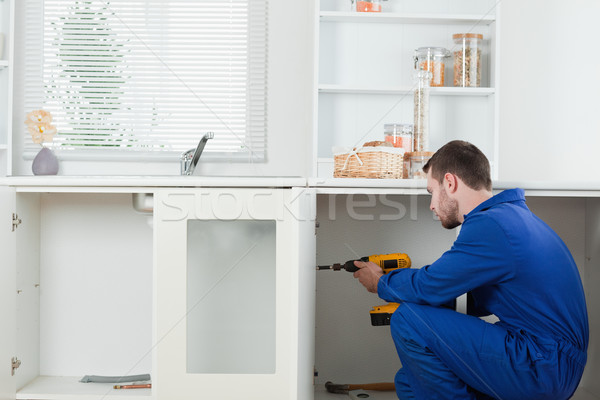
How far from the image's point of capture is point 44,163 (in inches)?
93.7

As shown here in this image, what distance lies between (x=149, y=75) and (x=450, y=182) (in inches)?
56.7

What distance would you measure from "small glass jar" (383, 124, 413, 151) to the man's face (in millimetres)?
463

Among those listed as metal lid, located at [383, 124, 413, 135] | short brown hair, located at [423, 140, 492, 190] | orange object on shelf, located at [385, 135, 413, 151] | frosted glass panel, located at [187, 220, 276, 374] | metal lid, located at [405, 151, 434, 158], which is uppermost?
metal lid, located at [383, 124, 413, 135]

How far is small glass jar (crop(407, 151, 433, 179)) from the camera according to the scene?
6.91 ft

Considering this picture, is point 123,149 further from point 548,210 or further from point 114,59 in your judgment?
point 548,210

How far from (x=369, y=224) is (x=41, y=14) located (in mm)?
1663

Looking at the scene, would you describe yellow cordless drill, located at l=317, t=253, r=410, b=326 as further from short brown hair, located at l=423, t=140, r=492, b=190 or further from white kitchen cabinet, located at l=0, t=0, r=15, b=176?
white kitchen cabinet, located at l=0, t=0, r=15, b=176

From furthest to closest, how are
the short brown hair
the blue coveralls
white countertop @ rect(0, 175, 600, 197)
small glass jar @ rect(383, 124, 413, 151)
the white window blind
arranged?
the white window blind, small glass jar @ rect(383, 124, 413, 151), white countertop @ rect(0, 175, 600, 197), the short brown hair, the blue coveralls

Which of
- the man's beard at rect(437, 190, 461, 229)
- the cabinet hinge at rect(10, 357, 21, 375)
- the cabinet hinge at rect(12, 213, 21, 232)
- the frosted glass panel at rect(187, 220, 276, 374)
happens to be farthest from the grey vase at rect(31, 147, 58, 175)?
the man's beard at rect(437, 190, 461, 229)

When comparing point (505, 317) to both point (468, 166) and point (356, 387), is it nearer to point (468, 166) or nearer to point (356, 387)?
point (468, 166)

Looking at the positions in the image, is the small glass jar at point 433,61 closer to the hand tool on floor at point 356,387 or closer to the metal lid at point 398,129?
the metal lid at point 398,129

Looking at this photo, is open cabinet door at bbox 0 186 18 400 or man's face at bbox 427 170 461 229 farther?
open cabinet door at bbox 0 186 18 400

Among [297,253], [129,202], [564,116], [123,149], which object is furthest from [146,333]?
[564,116]

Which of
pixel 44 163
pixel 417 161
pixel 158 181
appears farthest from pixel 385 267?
pixel 44 163
